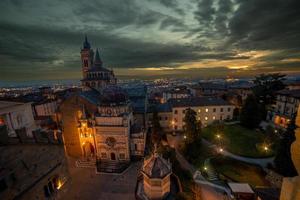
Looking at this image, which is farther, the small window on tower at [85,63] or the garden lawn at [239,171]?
the small window on tower at [85,63]

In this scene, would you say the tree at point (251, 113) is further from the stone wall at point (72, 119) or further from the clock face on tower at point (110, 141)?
the stone wall at point (72, 119)

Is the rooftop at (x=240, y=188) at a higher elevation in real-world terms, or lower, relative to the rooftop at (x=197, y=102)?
lower

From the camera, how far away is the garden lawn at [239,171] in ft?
76.3

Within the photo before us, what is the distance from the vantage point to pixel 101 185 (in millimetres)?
24562

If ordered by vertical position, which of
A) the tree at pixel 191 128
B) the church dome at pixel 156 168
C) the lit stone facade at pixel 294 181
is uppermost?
the lit stone facade at pixel 294 181

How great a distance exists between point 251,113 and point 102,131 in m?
37.3

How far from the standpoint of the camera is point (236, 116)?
46906 millimetres

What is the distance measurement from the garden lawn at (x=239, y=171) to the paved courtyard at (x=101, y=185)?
51.3ft

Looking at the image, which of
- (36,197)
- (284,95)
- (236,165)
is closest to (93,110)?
(36,197)

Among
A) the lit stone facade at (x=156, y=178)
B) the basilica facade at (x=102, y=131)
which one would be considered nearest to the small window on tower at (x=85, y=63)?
the basilica facade at (x=102, y=131)

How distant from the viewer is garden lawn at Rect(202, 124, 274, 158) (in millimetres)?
29578

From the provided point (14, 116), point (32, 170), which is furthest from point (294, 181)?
point (14, 116)

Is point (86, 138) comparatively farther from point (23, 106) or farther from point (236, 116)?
point (236, 116)

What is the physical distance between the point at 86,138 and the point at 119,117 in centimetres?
972
